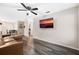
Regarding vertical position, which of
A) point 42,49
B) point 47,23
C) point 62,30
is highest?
point 47,23

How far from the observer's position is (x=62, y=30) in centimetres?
214

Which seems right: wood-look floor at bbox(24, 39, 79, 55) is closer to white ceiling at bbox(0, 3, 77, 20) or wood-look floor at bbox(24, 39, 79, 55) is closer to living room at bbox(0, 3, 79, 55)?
living room at bbox(0, 3, 79, 55)

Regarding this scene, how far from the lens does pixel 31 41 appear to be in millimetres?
2191

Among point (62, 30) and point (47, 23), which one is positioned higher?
point (47, 23)

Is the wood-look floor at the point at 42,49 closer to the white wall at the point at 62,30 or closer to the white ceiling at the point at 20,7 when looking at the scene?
the white wall at the point at 62,30

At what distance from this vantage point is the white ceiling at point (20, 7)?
6.95 feet

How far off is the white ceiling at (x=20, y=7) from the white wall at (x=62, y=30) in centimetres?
Answer: 10

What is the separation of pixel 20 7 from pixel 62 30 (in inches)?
34.9

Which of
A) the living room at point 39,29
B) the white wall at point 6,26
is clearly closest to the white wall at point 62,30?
the living room at point 39,29

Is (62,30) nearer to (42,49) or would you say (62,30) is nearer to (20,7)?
(42,49)

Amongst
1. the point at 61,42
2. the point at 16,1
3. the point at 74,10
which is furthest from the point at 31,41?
the point at 74,10

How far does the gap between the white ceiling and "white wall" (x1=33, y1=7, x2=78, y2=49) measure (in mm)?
96

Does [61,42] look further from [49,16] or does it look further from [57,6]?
[57,6]

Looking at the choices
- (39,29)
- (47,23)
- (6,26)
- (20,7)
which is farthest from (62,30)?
(6,26)
